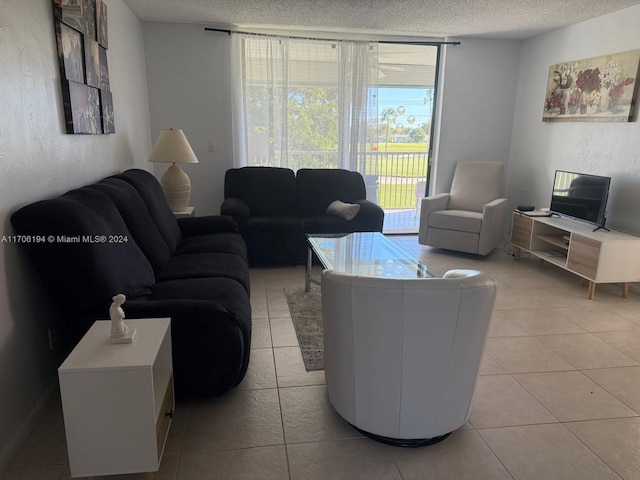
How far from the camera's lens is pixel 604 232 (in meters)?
3.70

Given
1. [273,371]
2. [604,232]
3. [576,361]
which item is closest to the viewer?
[273,371]

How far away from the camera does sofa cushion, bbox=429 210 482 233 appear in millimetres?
4493

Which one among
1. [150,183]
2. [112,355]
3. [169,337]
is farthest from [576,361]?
[150,183]

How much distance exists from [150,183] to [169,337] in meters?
1.81

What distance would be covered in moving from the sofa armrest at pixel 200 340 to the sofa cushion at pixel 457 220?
10.3 ft

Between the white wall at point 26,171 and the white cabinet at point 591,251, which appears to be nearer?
the white wall at point 26,171

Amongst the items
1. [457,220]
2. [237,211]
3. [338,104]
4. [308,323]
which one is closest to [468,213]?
[457,220]

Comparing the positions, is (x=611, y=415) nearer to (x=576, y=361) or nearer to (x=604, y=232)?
(x=576, y=361)

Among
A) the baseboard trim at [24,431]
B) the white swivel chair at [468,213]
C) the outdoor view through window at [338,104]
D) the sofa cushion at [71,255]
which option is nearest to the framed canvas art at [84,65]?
the sofa cushion at [71,255]

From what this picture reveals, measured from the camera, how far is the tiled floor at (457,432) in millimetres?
1722

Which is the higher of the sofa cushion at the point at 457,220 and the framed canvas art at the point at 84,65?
the framed canvas art at the point at 84,65

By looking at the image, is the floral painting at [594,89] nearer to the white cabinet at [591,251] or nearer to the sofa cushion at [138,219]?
the white cabinet at [591,251]

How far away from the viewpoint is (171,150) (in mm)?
3854

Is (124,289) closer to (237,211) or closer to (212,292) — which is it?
(212,292)
